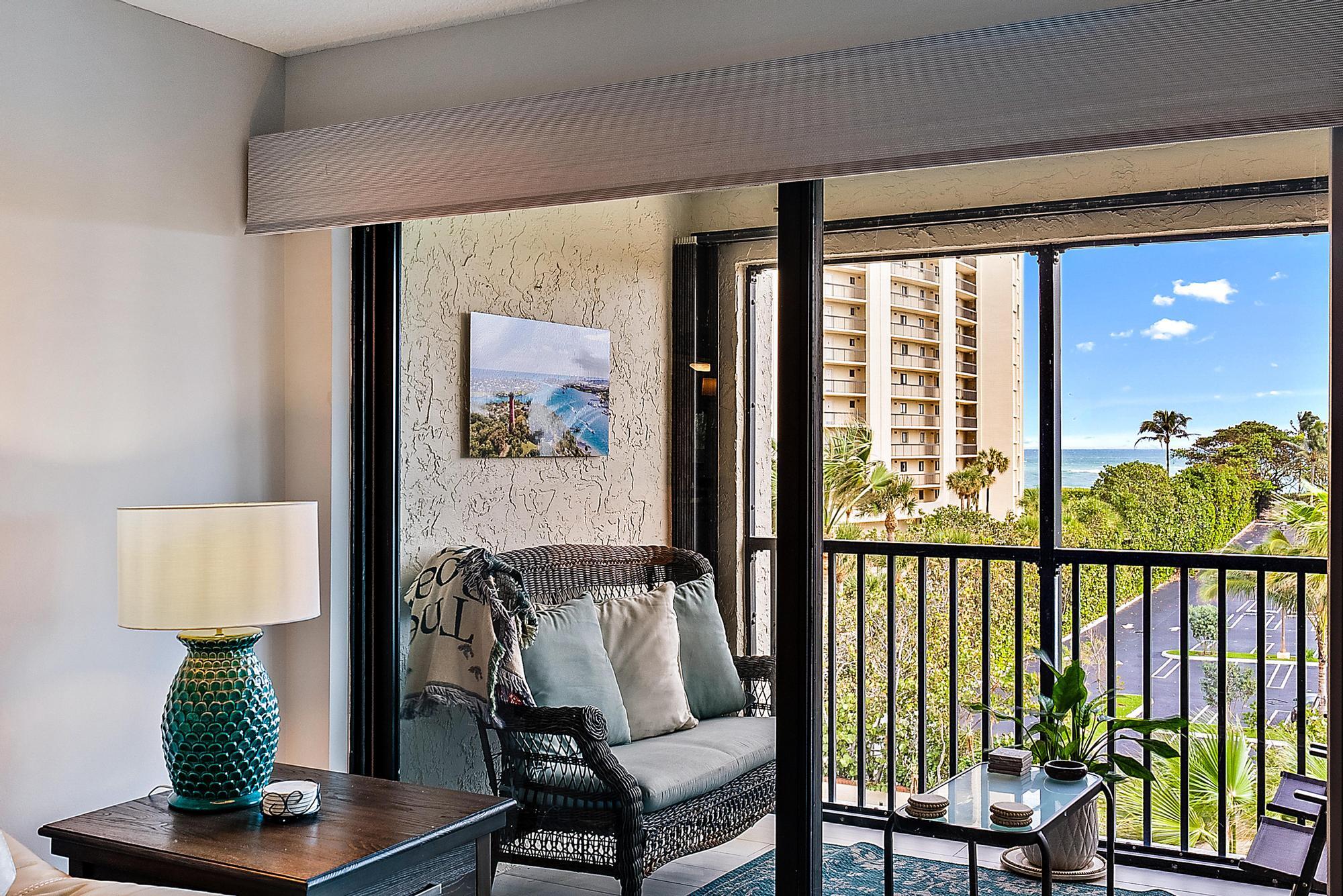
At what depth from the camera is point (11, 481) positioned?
8.99 feet

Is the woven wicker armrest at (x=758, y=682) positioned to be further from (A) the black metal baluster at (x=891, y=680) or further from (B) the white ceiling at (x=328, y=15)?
(B) the white ceiling at (x=328, y=15)

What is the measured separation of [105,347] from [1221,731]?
2645 millimetres

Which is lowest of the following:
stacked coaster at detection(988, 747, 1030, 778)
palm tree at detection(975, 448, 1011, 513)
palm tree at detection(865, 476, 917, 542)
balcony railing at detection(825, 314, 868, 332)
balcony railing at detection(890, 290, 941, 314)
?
stacked coaster at detection(988, 747, 1030, 778)

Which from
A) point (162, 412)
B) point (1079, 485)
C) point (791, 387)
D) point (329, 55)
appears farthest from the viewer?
point (329, 55)

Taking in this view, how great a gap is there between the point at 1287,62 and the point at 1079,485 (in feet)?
2.86

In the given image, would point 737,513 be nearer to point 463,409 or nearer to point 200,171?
point 463,409

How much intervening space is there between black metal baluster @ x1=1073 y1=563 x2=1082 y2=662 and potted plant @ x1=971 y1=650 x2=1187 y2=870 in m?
0.03

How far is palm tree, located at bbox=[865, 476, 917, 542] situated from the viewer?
2.66m

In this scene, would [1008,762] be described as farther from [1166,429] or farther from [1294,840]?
[1166,429]

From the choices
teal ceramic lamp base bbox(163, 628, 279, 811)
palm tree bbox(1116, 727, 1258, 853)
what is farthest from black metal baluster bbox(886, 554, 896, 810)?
teal ceramic lamp base bbox(163, 628, 279, 811)

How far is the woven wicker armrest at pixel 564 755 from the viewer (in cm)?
284

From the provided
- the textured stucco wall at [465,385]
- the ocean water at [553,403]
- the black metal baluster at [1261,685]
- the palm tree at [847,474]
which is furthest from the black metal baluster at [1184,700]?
the ocean water at [553,403]

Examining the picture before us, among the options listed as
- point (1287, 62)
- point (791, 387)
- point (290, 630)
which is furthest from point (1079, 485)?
point (290, 630)

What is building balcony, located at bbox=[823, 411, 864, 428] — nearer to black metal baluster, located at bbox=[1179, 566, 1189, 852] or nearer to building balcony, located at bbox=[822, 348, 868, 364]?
building balcony, located at bbox=[822, 348, 868, 364]
